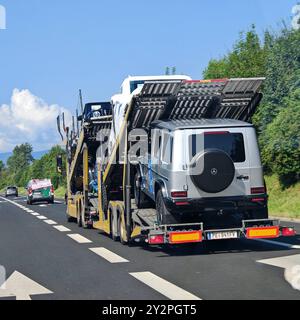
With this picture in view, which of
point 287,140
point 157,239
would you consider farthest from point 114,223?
point 287,140

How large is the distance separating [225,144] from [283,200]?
1567 centimetres

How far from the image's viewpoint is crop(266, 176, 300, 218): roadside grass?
921 inches

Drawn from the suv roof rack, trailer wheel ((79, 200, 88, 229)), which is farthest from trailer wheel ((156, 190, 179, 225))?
trailer wheel ((79, 200, 88, 229))

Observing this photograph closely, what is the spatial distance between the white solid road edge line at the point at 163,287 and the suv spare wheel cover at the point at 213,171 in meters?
2.50

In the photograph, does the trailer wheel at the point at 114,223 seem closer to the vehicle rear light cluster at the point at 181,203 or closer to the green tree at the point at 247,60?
the vehicle rear light cluster at the point at 181,203

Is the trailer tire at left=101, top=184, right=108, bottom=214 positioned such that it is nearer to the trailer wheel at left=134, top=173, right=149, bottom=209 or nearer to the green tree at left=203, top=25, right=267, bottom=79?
the trailer wheel at left=134, top=173, right=149, bottom=209

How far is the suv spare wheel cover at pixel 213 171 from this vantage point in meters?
12.3

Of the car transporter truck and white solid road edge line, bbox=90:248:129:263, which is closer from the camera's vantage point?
white solid road edge line, bbox=90:248:129:263

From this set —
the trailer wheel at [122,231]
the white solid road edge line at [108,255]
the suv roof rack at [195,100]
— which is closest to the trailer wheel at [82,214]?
the trailer wheel at [122,231]

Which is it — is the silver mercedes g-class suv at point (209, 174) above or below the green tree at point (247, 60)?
below

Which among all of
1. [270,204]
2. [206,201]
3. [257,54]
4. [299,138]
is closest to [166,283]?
[206,201]

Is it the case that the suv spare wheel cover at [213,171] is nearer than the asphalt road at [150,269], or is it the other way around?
the asphalt road at [150,269]

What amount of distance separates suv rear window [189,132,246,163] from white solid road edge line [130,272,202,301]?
294cm
